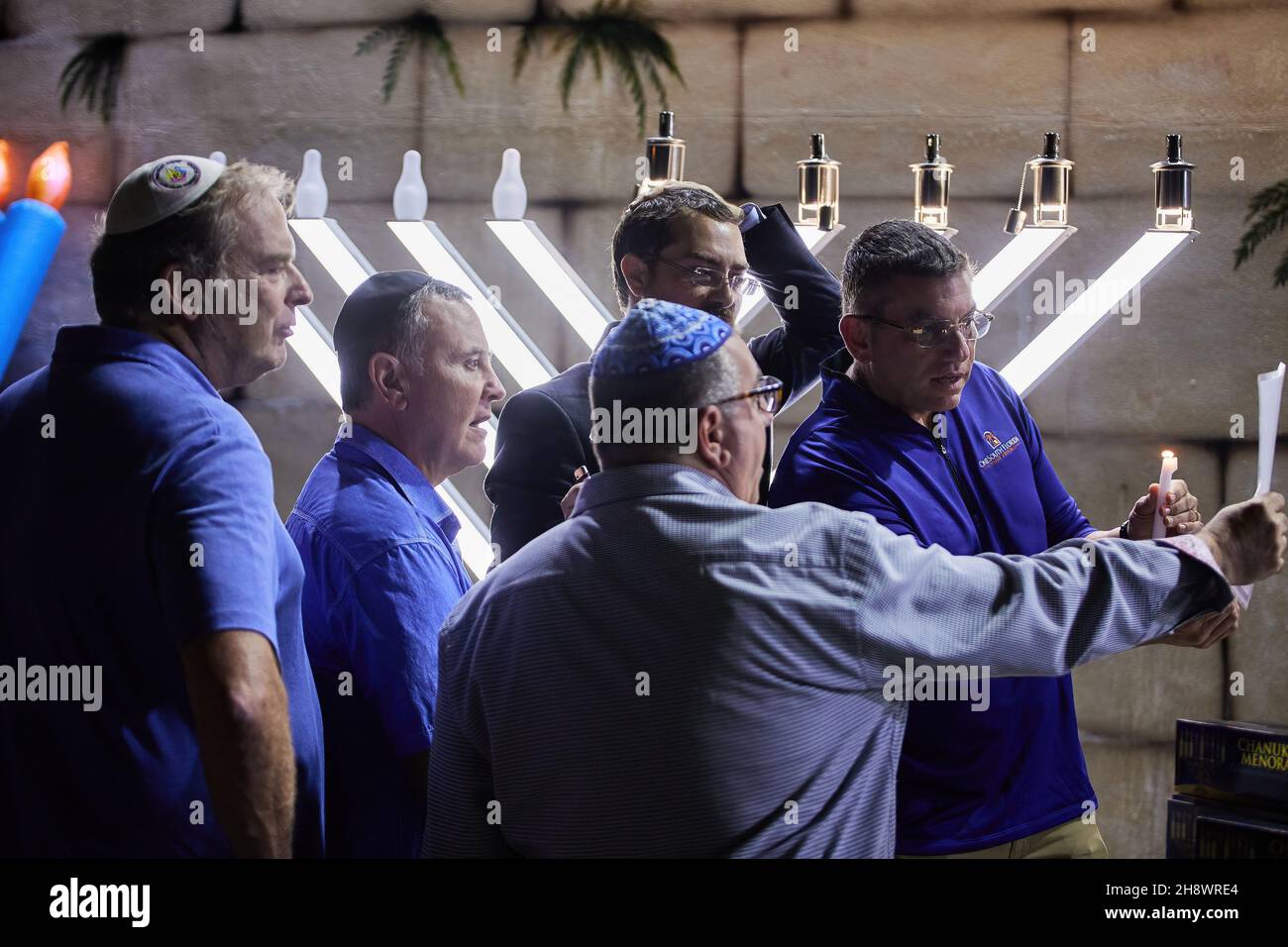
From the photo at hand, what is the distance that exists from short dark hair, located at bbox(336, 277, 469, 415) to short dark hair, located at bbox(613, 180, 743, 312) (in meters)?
0.36

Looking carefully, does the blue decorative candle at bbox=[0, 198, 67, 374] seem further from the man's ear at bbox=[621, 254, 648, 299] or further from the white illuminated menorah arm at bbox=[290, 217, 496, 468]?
the man's ear at bbox=[621, 254, 648, 299]

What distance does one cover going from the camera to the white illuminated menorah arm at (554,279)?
2.78 metres

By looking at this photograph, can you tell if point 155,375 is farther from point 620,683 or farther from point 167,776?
point 620,683

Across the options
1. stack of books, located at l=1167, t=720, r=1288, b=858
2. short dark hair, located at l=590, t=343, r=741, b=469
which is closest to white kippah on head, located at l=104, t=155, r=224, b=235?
short dark hair, located at l=590, t=343, r=741, b=469

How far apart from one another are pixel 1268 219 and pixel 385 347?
212 cm

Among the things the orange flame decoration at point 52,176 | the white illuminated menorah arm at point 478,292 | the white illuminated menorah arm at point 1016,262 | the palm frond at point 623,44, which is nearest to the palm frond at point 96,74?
the orange flame decoration at point 52,176

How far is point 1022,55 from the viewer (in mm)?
2865

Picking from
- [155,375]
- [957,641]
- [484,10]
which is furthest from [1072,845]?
[484,10]

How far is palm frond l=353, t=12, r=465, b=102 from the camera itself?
9.89 feet

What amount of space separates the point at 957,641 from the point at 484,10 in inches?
91.5

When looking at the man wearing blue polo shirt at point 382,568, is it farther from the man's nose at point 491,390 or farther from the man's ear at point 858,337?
the man's ear at point 858,337

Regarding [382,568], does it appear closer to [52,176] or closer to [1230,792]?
[1230,792]

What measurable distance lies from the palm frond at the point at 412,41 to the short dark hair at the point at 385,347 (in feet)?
4.76

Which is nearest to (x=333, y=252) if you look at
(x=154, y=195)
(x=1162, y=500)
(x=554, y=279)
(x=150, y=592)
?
(x=554, y=279)
